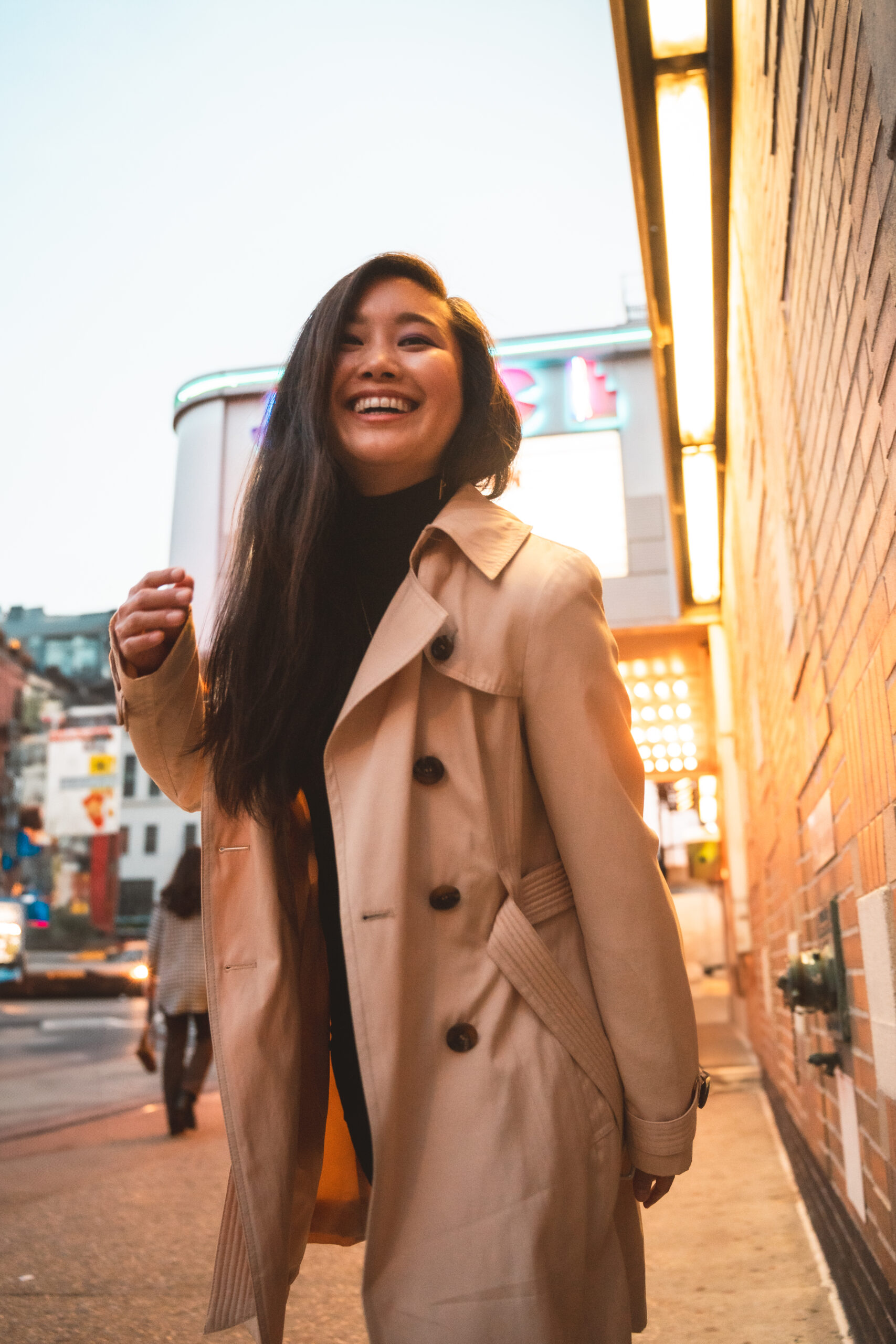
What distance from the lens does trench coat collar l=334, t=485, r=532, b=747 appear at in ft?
4.57

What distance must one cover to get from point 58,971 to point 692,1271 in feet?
83.2

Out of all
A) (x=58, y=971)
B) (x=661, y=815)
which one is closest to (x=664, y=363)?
(x=661, y=815)

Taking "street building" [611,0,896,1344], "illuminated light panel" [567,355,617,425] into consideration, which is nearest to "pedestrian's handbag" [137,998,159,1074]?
"street building" [611,0,896,1344]

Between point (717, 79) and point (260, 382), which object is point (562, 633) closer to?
point (717, 79)

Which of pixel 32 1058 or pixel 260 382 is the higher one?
pixel 260 382

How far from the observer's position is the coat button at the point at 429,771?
1.37 meters

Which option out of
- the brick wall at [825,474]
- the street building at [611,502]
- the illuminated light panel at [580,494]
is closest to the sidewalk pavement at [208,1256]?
the brick wall at [825,474]

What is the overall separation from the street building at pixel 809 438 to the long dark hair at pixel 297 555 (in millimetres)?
638

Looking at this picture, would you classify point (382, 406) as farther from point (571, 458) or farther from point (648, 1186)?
point (571, 458)

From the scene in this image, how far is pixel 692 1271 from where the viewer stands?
3088 millimetres

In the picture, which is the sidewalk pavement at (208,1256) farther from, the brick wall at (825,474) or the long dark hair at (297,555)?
the long dark hair at (297,555)

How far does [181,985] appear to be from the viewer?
240 inches

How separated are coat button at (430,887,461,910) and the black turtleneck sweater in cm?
17

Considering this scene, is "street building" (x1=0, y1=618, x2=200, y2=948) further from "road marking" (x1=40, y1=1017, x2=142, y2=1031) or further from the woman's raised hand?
the woman's raised hand
